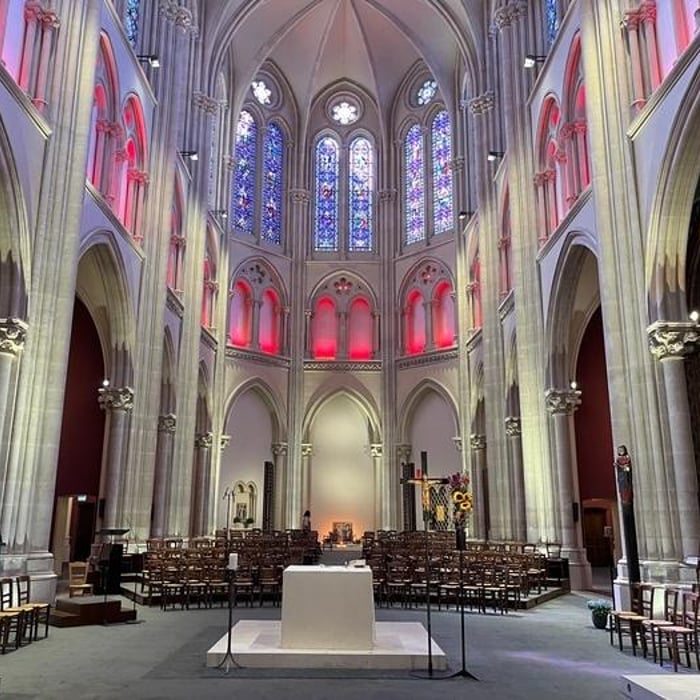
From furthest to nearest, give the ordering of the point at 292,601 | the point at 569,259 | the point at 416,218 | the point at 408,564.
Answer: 1. the point at 416,218
2. the point at 569,259
3. the point at 408,564
4. the point at 292,601

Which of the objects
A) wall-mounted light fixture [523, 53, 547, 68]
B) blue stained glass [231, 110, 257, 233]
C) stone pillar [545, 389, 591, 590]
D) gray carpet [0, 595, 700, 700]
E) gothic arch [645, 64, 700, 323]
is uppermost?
blue stained glass [231, 110, 257, 233]

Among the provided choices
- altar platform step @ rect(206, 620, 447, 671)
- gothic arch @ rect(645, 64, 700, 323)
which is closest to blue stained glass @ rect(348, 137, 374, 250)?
gothic arch @ rect(645, 64, 700, 323)

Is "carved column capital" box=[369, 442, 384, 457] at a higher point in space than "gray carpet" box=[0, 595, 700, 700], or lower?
higher

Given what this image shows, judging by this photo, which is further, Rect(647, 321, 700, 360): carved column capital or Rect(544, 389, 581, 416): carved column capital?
Rect(544, 389, 581, 416): carved column capital

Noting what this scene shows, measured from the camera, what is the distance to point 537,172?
2031cm

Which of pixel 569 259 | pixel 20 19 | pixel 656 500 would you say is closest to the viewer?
pixel 656 500

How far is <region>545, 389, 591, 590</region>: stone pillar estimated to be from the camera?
17375 mm

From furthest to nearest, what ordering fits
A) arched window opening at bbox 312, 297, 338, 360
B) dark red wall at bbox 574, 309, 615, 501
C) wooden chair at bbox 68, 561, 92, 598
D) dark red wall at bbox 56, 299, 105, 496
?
1. arched window opening at bbox 312, 297, 338, 360
2. dark red wall at bbox 574, 309, 615, 501
3. dark red wall at bbox 56, 299, 105, 496
4. wooden chair at bbox 68, 561, 92, 598

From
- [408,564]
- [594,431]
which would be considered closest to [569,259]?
[594,431]

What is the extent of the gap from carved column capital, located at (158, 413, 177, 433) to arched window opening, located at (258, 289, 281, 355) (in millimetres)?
11884

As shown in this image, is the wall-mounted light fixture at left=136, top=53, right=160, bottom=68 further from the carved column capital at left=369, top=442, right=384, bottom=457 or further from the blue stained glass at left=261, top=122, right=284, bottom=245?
the carved column capital at left=369, top=442, right=384, bottom=457

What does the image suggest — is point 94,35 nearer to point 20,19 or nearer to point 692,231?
point 20,19

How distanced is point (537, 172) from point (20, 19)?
13702mm

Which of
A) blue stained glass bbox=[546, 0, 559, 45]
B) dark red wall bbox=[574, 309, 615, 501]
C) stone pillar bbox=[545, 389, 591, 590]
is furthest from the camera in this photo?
dark red wall bbox=[574, 309, 615, 501]
